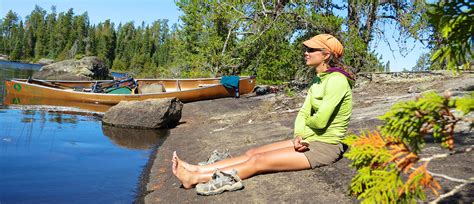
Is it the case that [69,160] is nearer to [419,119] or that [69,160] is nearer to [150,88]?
[419,119]

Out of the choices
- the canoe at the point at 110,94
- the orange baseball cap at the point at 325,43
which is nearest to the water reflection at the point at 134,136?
the canoe at the point at 110,94

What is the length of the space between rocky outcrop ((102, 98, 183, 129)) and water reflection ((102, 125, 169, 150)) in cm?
24

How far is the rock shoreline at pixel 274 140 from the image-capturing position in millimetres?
5211

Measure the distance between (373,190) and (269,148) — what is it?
3486 mm

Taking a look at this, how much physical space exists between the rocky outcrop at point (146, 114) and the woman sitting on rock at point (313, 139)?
8.17m

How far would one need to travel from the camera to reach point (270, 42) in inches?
702

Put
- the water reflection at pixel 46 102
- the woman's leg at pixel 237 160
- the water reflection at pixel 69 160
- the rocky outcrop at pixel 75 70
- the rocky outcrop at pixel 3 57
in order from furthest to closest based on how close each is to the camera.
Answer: the rocky outcrop at pixel 3 57, the rocky outcrop at pixel 75 70, the water reflection at pixel 46 102, the water reflection at pixel 69 160, the woman's leg at pixel 237 160

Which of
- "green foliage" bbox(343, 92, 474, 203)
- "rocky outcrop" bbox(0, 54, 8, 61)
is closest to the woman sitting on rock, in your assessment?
"green foliage" bbox(343, 92, 474, 203)

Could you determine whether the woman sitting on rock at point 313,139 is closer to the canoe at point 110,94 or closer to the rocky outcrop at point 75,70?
the canoe at point 110,94

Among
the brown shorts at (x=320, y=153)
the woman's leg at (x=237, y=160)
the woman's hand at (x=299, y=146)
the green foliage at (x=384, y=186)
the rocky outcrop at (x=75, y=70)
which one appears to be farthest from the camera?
the rocky outcrop at (x=75, y=70)

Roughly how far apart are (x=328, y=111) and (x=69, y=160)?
6.28 metres

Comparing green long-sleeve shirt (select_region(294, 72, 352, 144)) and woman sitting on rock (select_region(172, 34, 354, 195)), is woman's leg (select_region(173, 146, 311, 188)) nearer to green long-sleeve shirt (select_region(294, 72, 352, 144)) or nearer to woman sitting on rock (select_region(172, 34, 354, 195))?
woman sitting on rock (select_region(172, 34, 354, 195))

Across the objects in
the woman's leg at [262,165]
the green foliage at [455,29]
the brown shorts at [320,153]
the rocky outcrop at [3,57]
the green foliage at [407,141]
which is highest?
the rocky outcrop at [3,57]

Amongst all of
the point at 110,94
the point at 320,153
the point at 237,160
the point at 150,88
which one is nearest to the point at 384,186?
the point at 320,153
